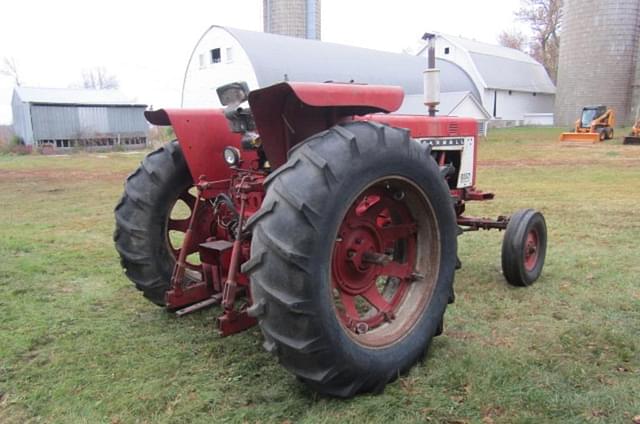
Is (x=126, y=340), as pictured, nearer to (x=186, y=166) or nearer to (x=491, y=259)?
(x=186, y=166)

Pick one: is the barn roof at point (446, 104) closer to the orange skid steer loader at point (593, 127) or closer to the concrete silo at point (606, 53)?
the orange skid steer loader at point (593, 127)

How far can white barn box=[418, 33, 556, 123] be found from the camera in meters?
36.8

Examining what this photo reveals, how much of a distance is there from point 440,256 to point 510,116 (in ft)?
128

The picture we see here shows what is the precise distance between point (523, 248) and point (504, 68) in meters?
39.3

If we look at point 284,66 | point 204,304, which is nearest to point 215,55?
point 284,66

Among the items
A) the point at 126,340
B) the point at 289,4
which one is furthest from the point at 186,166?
the point at 289,4

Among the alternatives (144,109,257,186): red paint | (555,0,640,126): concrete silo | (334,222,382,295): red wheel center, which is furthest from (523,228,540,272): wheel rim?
(555,0,640,126): concrete silo

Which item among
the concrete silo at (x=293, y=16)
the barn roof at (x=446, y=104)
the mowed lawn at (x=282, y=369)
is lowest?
the mowed lawn at (x=282, y=369)

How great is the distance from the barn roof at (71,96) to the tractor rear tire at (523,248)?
27615 millimetres

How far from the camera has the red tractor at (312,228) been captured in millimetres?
2137

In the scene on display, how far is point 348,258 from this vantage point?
2.69 meters

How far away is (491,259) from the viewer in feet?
16.0

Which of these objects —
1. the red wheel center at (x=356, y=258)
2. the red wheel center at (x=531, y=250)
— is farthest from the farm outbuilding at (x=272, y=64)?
the red wheel center at (x=356, y=258)

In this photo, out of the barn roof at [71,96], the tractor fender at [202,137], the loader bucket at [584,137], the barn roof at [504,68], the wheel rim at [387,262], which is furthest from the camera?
the barn roof at [504,68]
